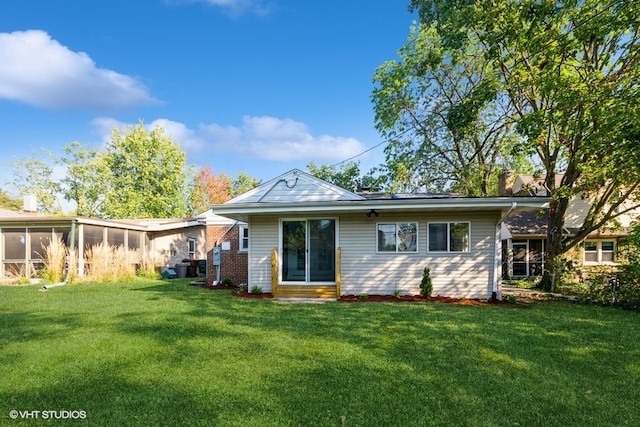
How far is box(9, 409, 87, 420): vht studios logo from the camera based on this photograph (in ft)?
10.1

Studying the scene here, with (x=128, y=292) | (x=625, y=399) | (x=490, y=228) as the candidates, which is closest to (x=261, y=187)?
(x=128, y=292)

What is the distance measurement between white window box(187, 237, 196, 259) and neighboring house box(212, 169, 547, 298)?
→ 11188mm

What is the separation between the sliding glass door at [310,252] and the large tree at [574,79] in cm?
622

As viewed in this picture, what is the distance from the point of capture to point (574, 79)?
30.4 feet

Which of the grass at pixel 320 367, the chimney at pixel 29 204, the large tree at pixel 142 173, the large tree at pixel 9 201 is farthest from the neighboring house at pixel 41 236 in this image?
the large tree at pixel 9 201

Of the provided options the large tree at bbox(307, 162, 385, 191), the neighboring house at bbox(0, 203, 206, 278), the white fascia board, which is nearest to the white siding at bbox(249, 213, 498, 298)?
the white fascia board

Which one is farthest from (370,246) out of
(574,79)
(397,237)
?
(574,79)

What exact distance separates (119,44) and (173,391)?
16.1 meters

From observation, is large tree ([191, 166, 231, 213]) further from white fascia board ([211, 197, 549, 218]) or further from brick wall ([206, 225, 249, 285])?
white fascia board ([211, 197, 549, 218])

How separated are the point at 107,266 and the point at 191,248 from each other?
7527 millimetres

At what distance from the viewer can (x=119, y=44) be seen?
1510 cm

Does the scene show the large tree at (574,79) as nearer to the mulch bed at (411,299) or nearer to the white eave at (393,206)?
the white eave at (393,206)

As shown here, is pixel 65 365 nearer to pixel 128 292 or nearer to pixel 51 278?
pixel 128 292

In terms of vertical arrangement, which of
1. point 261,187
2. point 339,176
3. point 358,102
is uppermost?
point 358,102
